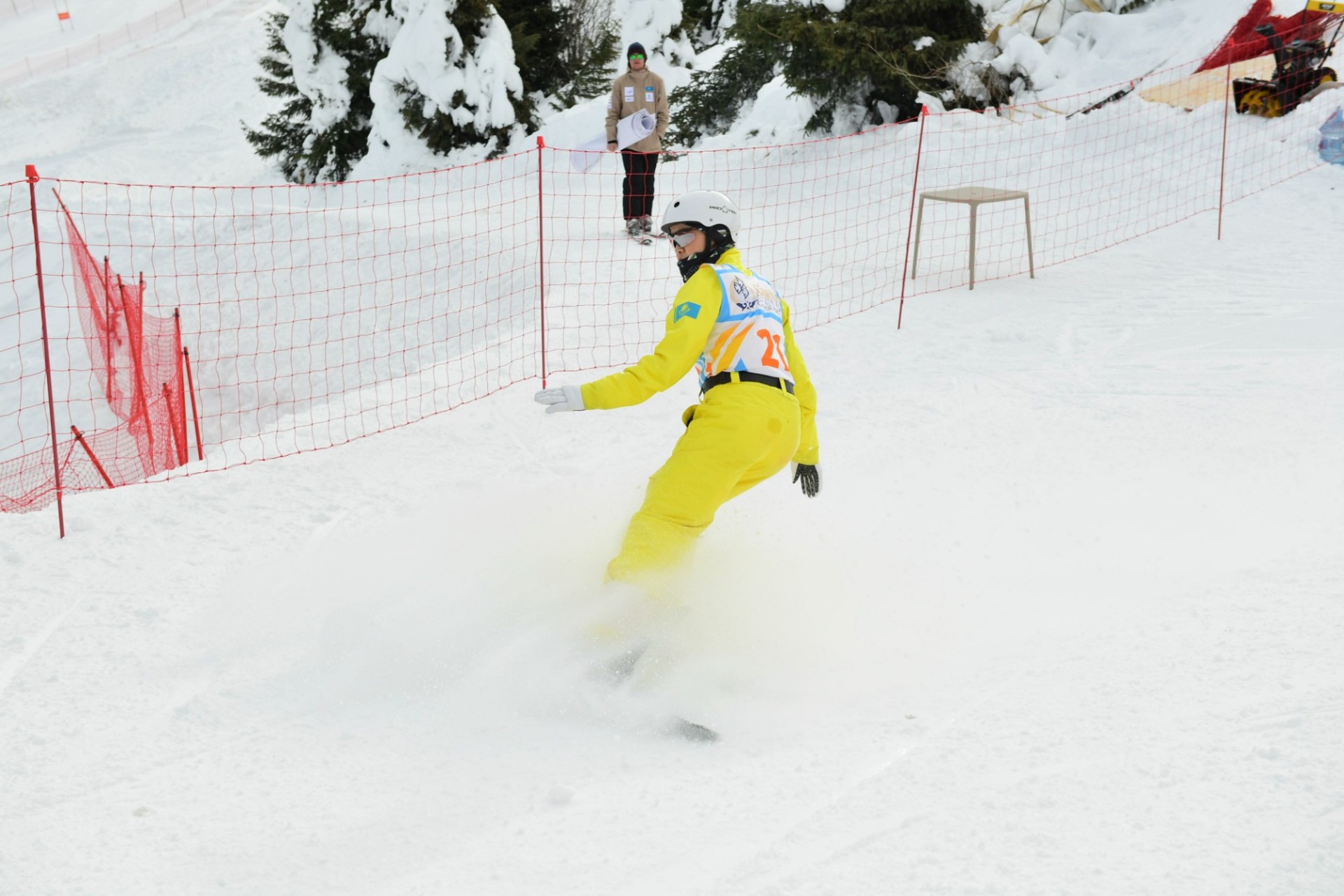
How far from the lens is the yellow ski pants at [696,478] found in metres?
4.00

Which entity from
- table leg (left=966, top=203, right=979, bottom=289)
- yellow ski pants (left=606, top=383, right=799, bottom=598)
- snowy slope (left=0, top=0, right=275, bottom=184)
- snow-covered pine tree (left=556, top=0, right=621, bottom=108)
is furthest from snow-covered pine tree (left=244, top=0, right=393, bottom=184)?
yellow ski pants (left=606, top=383, right=799, bottom=598)

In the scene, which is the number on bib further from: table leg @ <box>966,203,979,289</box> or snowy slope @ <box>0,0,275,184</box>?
snowy slope @ <box>0,0,275,184</box>

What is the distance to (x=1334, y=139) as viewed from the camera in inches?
437

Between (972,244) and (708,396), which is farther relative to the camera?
(972,244)

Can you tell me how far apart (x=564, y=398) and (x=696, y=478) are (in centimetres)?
54

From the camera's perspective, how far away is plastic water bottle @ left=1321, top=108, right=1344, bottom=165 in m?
11.0

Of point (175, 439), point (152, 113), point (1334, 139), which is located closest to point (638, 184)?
point (175, 439)

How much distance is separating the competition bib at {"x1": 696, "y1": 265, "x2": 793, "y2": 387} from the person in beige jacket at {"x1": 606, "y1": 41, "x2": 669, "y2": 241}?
20.1 ft

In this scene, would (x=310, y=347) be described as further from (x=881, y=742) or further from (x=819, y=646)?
(x=881, y=742)

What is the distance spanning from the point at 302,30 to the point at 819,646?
1363 cm

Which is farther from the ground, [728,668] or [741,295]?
[741,295]

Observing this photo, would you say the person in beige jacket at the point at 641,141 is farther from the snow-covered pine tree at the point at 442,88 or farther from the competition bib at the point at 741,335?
the competition bib at the point at 741,335

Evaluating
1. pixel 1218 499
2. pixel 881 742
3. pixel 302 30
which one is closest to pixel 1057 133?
pixel 1218 499

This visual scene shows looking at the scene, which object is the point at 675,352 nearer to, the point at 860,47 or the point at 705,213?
the point at 705,213
